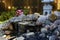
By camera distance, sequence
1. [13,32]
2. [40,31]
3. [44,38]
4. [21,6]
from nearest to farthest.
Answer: [44,38] < [40,31] < [13,32] < [21,6]

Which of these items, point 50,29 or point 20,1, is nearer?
point 50,29

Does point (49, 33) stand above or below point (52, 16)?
below

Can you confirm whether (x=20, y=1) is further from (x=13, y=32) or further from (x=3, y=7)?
(x=13, y=32)

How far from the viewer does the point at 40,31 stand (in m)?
4.90

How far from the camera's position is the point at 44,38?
14.9ft

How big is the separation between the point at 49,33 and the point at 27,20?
40.5 inches

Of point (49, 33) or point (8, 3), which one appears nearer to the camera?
point (49, 33)

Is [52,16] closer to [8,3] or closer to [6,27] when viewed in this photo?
[6,27]

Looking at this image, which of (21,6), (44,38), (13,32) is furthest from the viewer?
(21,6)

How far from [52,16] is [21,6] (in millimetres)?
7111

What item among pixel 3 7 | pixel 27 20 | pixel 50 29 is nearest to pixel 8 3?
pixel 3 7

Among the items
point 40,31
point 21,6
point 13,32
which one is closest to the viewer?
point 40,31

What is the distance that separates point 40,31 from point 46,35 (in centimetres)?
31

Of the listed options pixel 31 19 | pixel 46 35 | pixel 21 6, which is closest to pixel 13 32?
pixel 31 19
